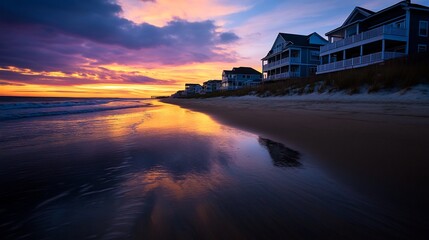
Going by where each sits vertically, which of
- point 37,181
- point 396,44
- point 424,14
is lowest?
point 37,181

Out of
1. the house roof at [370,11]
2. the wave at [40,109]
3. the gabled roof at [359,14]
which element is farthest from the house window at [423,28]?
the wave at [40,109]

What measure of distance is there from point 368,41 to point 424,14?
230 inches

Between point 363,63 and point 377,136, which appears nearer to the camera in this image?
point 377,136

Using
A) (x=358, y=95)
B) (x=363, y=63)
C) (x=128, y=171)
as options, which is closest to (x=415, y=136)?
(x=128, y=171)

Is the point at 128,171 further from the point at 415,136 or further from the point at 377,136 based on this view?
the point at 415,136

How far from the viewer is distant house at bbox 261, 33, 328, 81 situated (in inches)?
1411

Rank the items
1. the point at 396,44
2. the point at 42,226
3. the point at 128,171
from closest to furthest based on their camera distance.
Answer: the point at 42,226
the point at 128,171
the point at 396,44

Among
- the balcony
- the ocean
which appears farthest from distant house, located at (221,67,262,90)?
the ocean

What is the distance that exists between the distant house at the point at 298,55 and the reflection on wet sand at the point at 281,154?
107ft

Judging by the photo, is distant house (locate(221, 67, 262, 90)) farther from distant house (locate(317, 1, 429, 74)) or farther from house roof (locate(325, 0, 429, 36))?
distant house (locate(317, 1, 429, 74))

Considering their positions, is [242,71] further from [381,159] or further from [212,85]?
[381,159]

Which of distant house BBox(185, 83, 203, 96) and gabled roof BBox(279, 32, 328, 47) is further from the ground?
gabled roof BBox(279, 32, 328, 47)

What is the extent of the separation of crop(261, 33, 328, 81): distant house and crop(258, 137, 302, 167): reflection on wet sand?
32598 millimetres

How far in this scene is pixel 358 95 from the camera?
1077 centimetres
